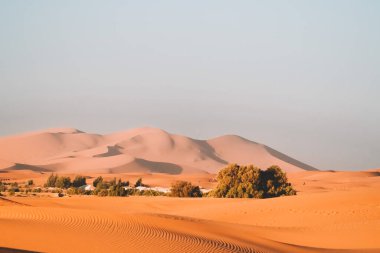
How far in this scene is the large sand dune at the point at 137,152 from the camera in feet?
423

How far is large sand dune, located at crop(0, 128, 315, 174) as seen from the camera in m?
129

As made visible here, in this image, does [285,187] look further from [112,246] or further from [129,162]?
[129,162]

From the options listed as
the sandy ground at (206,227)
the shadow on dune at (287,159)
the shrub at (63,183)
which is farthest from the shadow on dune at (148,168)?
the sandy ground at (206,227)

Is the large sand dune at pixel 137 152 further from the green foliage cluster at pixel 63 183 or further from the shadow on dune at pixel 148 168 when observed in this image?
the green foliage cluster at pixel 63 183

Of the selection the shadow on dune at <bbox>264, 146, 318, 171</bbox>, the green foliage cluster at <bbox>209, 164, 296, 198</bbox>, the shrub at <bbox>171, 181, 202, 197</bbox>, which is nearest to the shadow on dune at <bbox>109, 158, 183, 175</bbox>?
the shadow on dune at <bbox>264, 146, 318, 171</bbox>

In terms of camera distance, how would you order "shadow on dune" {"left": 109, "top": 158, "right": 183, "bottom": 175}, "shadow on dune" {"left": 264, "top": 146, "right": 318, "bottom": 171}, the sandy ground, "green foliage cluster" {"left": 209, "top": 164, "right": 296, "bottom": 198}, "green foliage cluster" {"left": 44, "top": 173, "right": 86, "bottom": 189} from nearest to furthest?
the sandy ground → "green foliage cluster" {"left": 209, "top": 164, "right": 296, "bottom": 198} → "green foliage cluster" {"left": 44, "top": 173, "right": 86, "bottom": 189} → "shadow on dune" {"left": 109, "top": 158, "right": 183, "bottom": 175} → "shadow on dune" {"left": 264, "top": 146, "right": 318, "bottom": 171}

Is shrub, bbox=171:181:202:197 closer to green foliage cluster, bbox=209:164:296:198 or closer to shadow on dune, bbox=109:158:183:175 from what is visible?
green foliage cluster, bbox=209:164:296:198

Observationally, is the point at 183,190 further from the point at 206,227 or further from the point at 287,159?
the point at 287,159

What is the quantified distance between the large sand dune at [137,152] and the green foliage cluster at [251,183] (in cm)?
7931

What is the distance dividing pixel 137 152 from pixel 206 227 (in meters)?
141

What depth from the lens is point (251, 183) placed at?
3769 centimetres


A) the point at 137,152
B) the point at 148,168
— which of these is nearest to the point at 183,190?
the point at 148,168

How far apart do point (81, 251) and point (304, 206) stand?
55.3 ft

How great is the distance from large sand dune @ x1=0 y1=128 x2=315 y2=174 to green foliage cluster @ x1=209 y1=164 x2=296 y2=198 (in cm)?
7931
